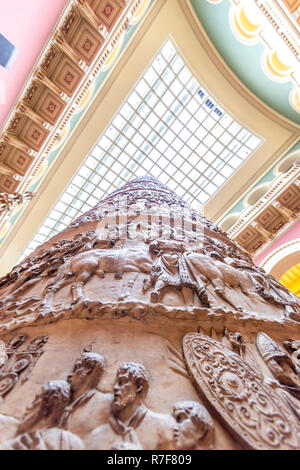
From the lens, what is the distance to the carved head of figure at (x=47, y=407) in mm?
1184

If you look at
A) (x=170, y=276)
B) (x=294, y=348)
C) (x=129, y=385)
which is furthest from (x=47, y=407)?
(x=294, y=348)

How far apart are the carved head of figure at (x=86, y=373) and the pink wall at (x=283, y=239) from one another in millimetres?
10873

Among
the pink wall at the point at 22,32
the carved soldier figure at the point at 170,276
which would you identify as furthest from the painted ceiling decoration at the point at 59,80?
the carved soldier figure at the point at 170,276

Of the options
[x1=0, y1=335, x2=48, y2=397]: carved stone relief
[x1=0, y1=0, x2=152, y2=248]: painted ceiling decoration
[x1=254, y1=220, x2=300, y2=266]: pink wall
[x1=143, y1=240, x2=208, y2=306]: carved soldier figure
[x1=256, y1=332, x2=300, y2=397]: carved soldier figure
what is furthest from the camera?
[x1=254, y1=220, x2=300, y2=266]: pink wall

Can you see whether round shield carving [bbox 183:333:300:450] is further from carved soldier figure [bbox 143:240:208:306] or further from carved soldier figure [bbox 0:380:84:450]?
carved soldier figure [bbox 0:380:84:450]

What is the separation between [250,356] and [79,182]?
45.6 feet

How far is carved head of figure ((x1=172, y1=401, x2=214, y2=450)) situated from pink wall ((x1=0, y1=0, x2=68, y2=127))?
8439mm

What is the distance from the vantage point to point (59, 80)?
8523 mm

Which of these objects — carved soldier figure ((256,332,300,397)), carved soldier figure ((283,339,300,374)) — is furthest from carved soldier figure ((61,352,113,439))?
carved soldier figure ((283,339,300,374))

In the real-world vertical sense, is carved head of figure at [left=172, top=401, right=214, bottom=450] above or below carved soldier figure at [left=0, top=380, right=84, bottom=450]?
Answer: above

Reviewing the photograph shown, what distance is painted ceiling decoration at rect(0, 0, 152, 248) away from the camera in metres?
7.66

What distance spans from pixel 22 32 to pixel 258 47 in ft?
32.6
